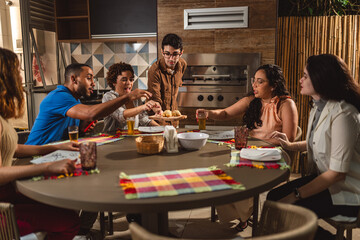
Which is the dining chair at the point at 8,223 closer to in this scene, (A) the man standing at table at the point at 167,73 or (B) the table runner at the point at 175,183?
(B) the table runner at the point at 175,183

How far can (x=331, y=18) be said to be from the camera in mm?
3590

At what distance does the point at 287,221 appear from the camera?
115 centimetres

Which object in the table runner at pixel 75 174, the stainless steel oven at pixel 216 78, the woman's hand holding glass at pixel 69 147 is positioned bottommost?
the table runner at pixel 75 174

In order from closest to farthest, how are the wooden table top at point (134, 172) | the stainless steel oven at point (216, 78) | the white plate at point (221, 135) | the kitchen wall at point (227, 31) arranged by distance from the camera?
the wooden table top at point (134, 172)
the white plate at point (221, 135)
the kitchen wall at point (227, 31)
the stainless steel oven at point (216, 78)

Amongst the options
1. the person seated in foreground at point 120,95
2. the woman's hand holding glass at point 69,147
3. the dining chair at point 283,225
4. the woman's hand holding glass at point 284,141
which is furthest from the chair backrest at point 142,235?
the person seated in foreground at point 120,95

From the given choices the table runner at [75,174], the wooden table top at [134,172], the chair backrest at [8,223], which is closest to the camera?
the wooden table top at [134,172]

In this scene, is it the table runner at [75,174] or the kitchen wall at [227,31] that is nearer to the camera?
the table runner at [75,174]

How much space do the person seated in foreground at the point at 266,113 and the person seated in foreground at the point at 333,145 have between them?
1.77ft

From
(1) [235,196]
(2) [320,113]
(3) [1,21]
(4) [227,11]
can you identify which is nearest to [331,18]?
(4) [227,11]

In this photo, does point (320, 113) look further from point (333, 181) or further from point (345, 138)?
point (333, 181)

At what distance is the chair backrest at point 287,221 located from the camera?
87 cm

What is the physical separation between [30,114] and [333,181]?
3753 mm

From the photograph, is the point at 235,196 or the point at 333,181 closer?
the point at 235,196

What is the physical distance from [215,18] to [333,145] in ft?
7.89
